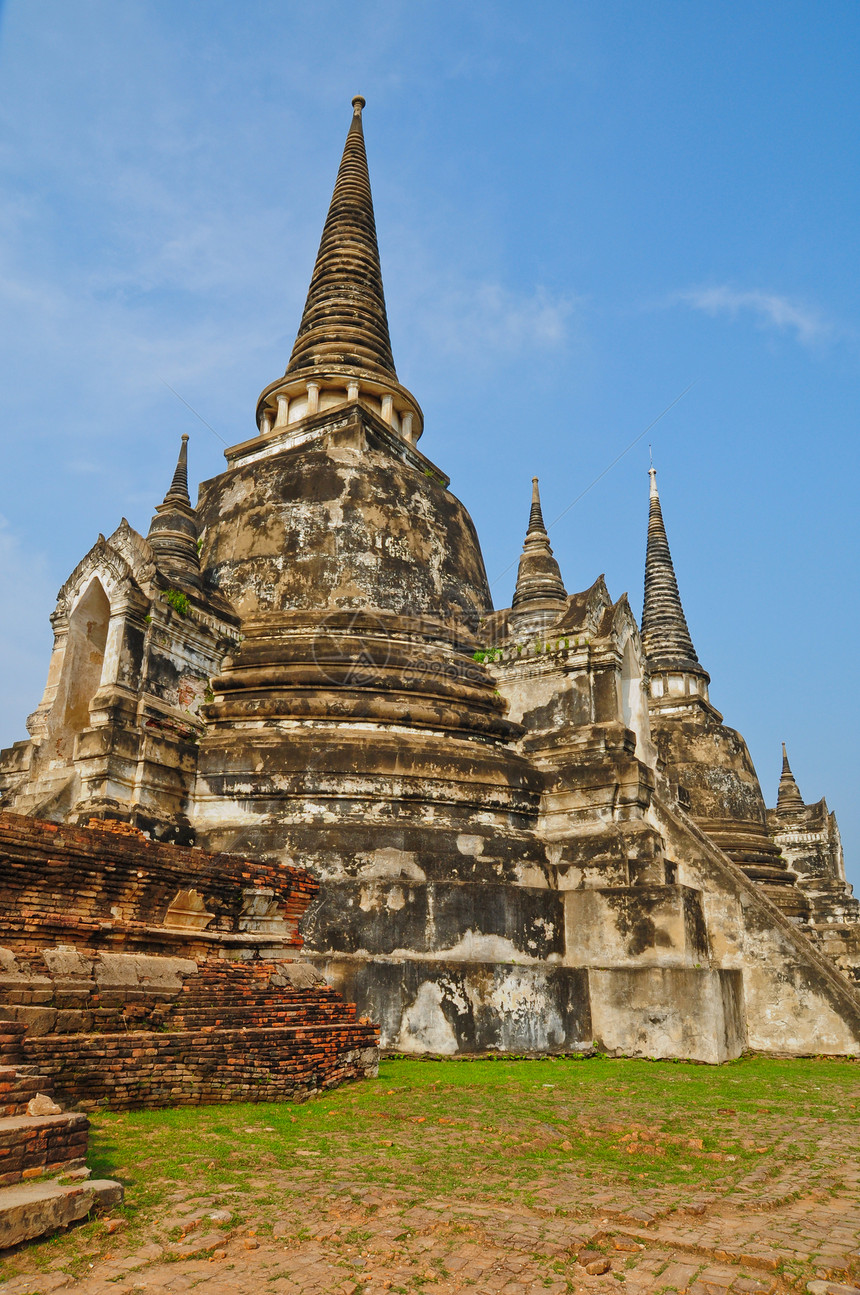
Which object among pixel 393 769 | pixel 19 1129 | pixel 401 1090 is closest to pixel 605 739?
pixel 393 769

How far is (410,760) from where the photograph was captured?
43.4 feet

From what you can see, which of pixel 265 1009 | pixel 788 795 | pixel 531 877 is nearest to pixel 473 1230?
pixel 265 1009

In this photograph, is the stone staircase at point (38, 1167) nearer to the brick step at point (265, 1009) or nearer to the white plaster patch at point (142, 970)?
the white plaster patch at point (142, 970)

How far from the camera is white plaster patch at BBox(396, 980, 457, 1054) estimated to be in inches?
426

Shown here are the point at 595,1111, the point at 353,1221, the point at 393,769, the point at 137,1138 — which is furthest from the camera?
the point at 393,769

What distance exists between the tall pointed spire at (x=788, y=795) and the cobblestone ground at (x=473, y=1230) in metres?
26.4

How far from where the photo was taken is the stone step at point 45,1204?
3.86 meters

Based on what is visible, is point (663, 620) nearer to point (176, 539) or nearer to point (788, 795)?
point (788, 795)

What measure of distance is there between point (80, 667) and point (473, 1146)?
10.1m

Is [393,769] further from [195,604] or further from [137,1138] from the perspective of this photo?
[137,1138]

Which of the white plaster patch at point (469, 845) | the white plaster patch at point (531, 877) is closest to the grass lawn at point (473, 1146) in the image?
the white plaster patch at point (469, 845)

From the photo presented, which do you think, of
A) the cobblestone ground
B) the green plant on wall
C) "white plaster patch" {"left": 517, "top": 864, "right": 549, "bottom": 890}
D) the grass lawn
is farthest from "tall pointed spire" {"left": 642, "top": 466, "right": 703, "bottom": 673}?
the cobblestone ground

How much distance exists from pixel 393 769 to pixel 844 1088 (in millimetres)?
6566

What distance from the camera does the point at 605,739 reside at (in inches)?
563
